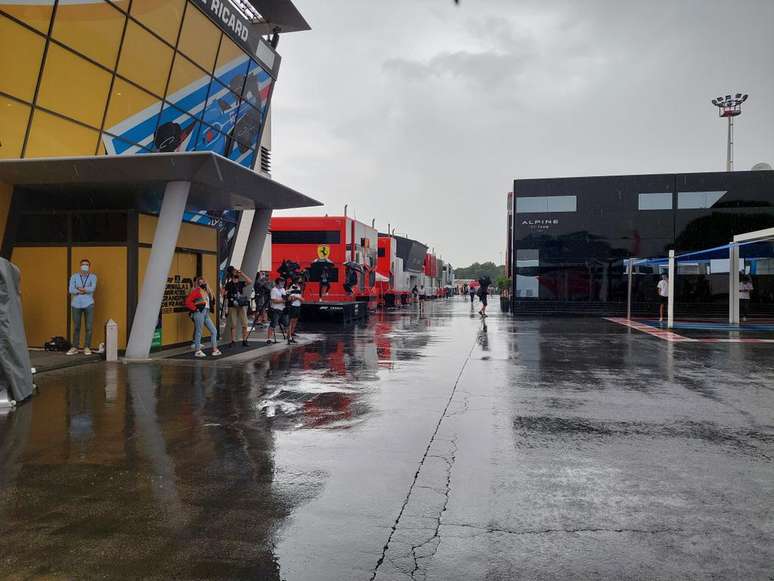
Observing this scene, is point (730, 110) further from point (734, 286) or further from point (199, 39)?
point (199, 39)

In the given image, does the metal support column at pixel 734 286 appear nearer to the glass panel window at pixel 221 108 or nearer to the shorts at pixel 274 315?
the shorts at pixel 274 315

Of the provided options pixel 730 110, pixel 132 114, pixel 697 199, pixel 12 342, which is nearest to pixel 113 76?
pixel 132 114

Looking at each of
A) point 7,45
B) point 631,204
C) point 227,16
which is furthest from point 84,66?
point 631,204

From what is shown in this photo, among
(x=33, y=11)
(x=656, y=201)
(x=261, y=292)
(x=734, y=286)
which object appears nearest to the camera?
(x=33, y=11)

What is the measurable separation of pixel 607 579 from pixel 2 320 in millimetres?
7244

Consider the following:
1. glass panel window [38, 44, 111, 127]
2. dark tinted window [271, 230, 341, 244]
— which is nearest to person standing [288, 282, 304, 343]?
glass panel window [38, 44, 111, 127]

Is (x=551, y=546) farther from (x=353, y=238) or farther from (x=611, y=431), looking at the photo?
(x=353, y=238)

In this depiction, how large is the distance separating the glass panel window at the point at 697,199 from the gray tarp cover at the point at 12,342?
101ft

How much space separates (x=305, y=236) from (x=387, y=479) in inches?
989

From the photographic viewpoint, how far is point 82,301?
11758 millimetres

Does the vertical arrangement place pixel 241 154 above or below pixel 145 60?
below

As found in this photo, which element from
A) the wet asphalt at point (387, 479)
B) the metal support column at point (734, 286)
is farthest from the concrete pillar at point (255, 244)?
the metal support column at point (734, 286)

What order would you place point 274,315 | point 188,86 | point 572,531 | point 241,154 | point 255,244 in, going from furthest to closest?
point 241,154, point 188,86, point 255,244, point 274,315, point 572,531

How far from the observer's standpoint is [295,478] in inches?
187
